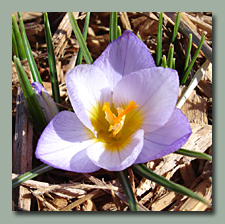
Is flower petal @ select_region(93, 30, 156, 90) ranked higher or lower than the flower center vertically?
higher

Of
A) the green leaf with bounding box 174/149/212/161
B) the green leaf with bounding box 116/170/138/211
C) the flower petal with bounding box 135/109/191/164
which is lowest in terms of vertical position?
the green leaf with bounding box 116/170/138/211

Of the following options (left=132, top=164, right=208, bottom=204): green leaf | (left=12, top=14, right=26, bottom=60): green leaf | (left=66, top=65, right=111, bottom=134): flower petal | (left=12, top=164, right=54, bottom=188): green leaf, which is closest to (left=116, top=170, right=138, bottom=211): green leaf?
(left=132, top=164, right=208, bottom=204): green leaf

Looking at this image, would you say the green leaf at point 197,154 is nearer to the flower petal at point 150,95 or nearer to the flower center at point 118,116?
the flower petal at point 150,95

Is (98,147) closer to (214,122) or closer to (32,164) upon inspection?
(32,164)

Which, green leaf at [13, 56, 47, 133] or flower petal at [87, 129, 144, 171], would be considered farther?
green leaf at [13, 56, 47, 133]

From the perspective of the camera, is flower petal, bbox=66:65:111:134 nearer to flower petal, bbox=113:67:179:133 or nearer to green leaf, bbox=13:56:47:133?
flower petal, bbox=113:67:179:133

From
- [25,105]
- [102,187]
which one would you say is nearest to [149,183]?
[102,187]
